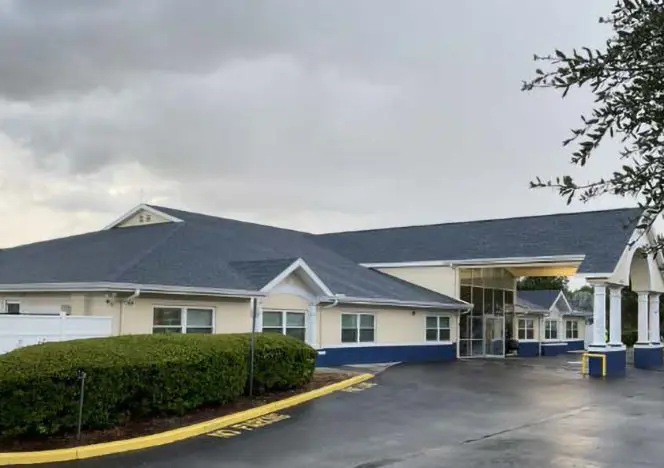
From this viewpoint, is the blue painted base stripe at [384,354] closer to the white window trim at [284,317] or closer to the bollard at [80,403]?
the white window trim at [284,317]

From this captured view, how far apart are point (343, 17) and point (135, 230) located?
1894 cm

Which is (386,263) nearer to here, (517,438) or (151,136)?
(151,136)

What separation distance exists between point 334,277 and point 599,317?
9598 millimetres

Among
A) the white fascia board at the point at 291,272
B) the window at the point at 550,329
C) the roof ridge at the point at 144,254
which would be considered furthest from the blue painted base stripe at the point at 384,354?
the window at the point at 550,329

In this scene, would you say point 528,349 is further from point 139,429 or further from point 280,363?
point 139,429

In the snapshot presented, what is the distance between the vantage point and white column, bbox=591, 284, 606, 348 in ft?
87.4

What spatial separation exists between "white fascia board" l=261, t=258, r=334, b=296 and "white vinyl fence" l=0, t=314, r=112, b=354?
5.40 meters

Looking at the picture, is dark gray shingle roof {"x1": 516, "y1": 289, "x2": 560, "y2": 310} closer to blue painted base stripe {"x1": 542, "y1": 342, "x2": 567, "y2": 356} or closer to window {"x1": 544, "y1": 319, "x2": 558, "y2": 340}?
window {"x1": 544, "y1": 319, "x2": 558, "y2": 340}

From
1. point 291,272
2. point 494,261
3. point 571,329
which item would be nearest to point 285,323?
point 291,272

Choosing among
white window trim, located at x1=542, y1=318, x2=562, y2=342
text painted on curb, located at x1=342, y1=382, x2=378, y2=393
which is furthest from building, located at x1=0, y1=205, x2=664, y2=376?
white window trim, located at x1=542, y1=318, x2=562, y2=342

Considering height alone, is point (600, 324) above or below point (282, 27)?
below

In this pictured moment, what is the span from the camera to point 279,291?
23.8 metres

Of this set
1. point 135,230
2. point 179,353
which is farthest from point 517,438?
point 135,230

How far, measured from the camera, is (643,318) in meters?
32.6
